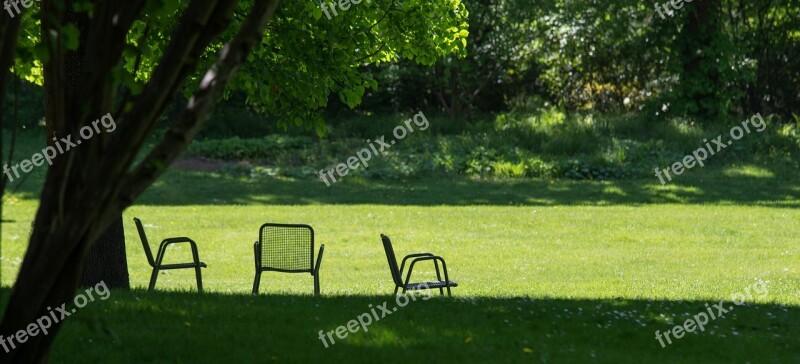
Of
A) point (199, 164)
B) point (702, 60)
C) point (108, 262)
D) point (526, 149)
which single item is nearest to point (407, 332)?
point (108, 262)

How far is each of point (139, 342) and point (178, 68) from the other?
3080 millimetres

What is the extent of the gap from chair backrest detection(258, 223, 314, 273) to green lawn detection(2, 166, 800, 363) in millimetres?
588

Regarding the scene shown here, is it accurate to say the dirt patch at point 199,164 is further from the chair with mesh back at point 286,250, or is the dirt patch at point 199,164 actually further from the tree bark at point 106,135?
the tree bark at point 106,135

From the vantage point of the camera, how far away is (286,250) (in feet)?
38.8

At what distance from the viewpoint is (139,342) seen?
7.42 meters

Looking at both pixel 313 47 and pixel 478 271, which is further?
pixel 478 271

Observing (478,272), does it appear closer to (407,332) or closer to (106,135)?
(407,332)

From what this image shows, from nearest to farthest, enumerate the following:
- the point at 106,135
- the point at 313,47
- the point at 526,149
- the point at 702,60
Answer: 1. the point at 106,135
2. the point at 313,47
3. the point at 526,149
4. the point at 702,60

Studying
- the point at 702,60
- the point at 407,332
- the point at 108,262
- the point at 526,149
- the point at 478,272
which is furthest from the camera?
the point at 702,60

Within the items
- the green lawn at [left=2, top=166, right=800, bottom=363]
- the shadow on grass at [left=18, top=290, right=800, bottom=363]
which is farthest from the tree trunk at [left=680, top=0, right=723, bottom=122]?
the shadow on grass at [left=18, top=290, right=800, bottom=363]

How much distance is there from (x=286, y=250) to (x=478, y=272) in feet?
14.4

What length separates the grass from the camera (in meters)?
7.70

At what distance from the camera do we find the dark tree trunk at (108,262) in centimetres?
1064

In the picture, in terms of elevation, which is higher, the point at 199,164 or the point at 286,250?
the point at 286,250
